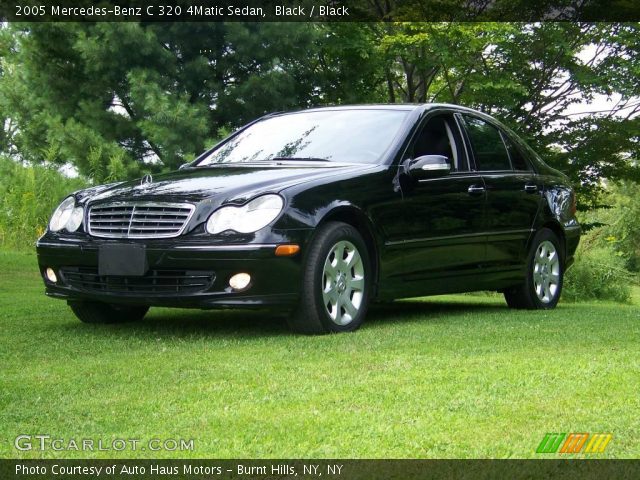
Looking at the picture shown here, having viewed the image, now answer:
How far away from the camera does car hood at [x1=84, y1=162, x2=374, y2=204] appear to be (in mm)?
6621

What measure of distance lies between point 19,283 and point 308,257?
618 centimetres

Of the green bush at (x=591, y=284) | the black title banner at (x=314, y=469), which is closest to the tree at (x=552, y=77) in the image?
the green bush at (x=591, y=284)

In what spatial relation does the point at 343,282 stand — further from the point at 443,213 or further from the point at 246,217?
the point at 443,213

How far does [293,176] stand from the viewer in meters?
6.85

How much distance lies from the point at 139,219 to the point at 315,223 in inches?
44.0

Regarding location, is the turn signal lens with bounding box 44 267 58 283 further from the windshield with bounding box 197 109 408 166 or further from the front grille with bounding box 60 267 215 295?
the windshield with bounding box 197 109 408 166

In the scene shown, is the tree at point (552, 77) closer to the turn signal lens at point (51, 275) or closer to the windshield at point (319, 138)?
the windshield at point (319, 138)

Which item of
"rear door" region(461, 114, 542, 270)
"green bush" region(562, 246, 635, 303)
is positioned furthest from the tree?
"rear door" region(461, 114, 542, 270)

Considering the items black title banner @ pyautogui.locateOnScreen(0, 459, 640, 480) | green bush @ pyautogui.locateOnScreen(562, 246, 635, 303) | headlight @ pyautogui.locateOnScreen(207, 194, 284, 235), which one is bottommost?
green bush @ pyautogui.locateOnScreen(562, 246, 635, 303)

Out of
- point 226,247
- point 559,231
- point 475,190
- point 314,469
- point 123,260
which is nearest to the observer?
point 314,469

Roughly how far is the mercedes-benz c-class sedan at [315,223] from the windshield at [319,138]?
0.01 metres

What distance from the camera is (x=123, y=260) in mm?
6625

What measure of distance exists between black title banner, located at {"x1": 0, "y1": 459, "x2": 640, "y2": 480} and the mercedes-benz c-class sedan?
3093 millimetres

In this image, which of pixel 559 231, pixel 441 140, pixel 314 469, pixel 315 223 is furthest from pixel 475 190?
pixel 314 469
